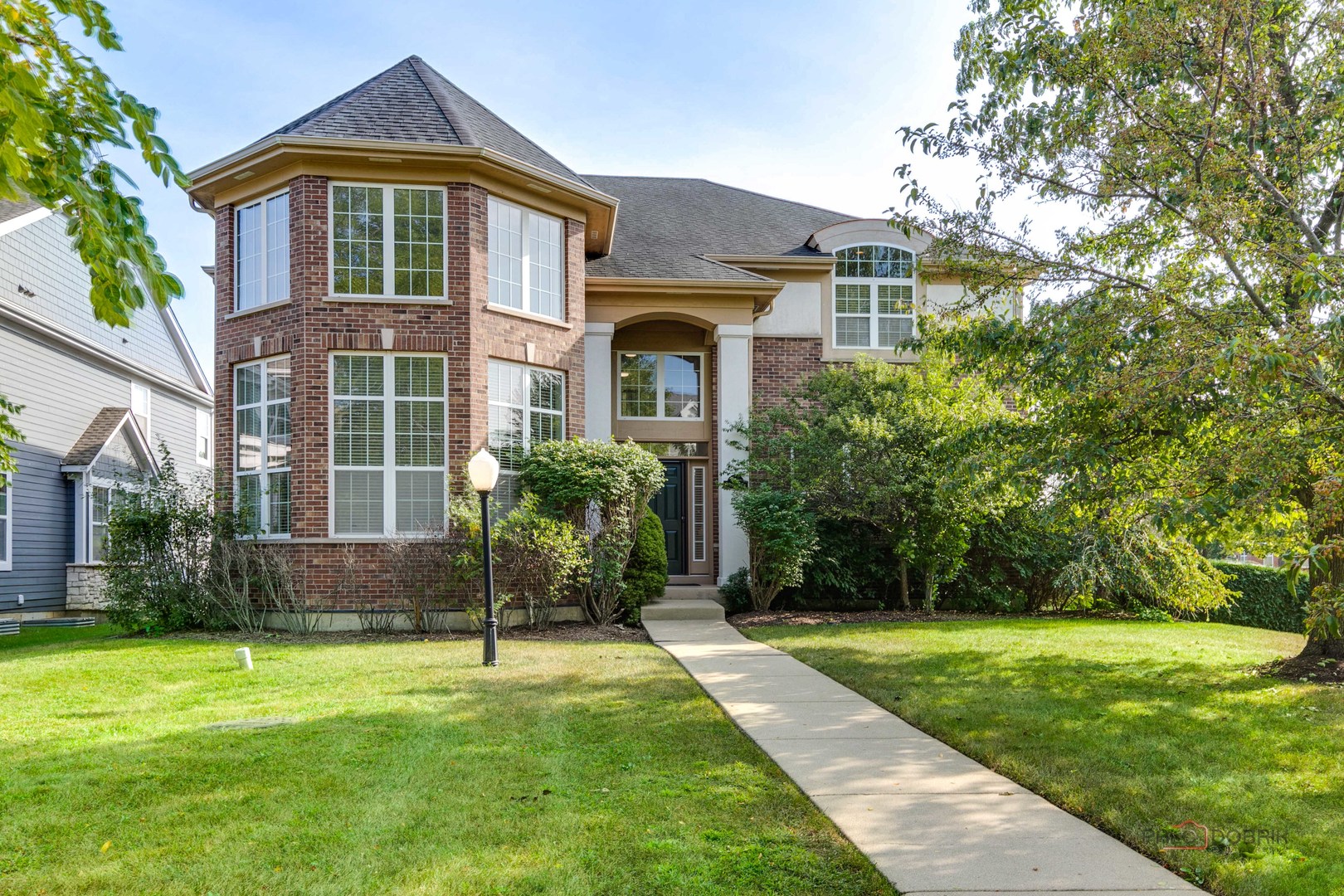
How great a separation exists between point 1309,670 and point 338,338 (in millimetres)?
11769

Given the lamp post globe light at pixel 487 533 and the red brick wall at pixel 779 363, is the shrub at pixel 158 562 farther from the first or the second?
the red brick wall at pixel 779 363

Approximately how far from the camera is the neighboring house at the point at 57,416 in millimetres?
16234

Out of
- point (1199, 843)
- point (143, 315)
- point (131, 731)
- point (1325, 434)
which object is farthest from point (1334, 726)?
point (143, 315)

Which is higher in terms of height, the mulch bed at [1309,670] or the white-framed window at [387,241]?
the white-framed window at [387,241]

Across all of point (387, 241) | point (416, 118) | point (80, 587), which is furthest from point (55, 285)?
point (416, 118)

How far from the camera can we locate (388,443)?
1288cm

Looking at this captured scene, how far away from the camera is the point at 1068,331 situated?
8016mm

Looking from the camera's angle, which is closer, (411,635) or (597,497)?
(411,635)

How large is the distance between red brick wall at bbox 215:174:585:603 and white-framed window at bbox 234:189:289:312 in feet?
0.94

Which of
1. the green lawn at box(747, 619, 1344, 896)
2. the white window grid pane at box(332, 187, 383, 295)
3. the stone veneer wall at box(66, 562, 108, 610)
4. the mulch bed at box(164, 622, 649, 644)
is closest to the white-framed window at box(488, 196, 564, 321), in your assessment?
the white window grid pane at box(332, 187, 383, 295)

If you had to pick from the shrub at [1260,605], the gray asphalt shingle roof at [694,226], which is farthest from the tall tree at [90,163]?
the shrub at [1260,605]

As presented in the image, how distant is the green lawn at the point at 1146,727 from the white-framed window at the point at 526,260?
20.1 feet

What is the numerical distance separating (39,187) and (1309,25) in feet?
30.5

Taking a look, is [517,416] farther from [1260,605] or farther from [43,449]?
[1260,605]
